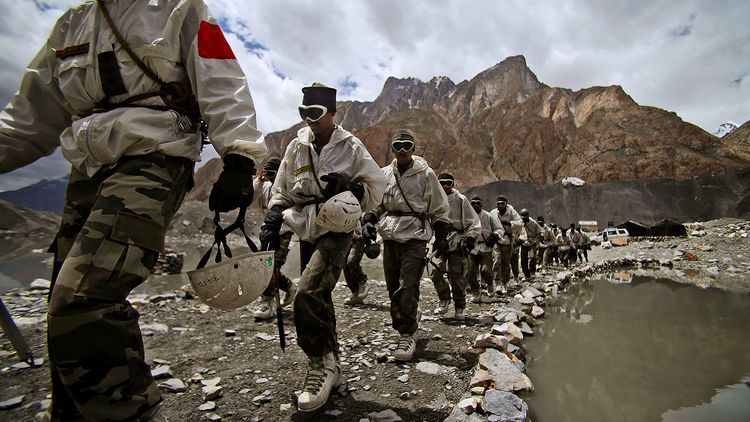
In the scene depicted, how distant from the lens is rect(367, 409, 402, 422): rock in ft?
7.03

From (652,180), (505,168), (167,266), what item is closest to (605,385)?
(167,266)

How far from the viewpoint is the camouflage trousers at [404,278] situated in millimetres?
3467

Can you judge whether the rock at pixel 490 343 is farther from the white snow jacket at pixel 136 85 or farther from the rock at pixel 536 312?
the white snow jacket at pixel 136 85

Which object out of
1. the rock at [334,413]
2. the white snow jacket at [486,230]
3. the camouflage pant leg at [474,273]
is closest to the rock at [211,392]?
the rock at [334,413]

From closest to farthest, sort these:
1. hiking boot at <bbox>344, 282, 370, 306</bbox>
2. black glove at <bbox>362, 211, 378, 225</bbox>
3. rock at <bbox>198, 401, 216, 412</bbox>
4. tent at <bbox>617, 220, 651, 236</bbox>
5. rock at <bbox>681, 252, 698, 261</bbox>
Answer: rock at <bbox>198, 401, 216, 412</bbox> → black glove at <bbox>362, 211, 378, 225</bbox> → hiking boot at <bbox>344, 282, 370, 306</bbox> → rock at <bbox>681, 252, 698, 261</bbox> → tent at <bbox>617, 220, 651, 236</bbox>

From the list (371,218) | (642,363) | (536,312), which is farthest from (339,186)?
(536,312)

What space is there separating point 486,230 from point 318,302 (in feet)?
19.6

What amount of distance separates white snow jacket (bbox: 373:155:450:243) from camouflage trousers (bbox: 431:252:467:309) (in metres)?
1.67

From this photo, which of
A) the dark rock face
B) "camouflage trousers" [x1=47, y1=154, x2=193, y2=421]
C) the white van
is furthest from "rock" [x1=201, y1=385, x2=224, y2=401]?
the dark rock face

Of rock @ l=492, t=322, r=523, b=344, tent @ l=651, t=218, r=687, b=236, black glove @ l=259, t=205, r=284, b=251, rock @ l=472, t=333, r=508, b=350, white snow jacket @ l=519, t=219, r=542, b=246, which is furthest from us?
tent @ l=651, t=218, r=687, b=236

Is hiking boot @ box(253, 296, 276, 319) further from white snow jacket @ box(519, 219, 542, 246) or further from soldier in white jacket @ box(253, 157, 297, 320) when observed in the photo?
white snow jacket @ box(519, 219, 542, 246)

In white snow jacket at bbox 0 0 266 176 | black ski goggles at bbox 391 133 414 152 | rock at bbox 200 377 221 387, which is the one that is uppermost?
black ski goggles at bbox 391 133 414 152

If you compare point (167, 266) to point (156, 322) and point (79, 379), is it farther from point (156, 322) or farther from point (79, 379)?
point (79, 379)

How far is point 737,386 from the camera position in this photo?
107 inches
